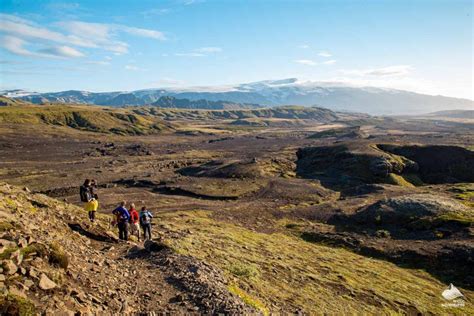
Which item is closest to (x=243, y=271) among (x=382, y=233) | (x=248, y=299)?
(x=248, y=299)

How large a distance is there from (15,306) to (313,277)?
22.3 metres

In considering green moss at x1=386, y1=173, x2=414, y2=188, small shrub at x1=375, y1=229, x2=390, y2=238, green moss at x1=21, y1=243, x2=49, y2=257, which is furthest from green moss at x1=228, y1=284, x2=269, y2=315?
green moss at x1=386, y1=173, x2=414, y2=188

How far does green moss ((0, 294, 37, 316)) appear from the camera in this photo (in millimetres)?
10180

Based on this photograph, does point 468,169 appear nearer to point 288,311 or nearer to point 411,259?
point 411,259

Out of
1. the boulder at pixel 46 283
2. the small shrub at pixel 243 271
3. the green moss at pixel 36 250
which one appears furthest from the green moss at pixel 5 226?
the small shrub at pixel 243 271

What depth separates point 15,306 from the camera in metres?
10.4

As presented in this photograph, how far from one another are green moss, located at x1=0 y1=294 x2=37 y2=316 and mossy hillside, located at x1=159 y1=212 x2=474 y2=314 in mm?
10222

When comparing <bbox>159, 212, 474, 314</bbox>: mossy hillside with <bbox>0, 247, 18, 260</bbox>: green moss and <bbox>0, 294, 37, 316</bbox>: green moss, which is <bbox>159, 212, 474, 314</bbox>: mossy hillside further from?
<bbox>0, 247, 18, 260</bbox>: green moss

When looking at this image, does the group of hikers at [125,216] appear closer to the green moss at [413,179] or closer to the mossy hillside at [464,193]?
the mossy hillside at [464,193]

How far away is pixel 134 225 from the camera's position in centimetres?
2544

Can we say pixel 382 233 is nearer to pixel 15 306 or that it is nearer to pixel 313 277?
pixel 313 277

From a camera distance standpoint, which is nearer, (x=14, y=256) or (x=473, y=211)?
(x=14, y=256)

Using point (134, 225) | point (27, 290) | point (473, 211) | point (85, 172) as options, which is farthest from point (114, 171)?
point (27, 290)

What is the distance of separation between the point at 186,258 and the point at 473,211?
158 feet
